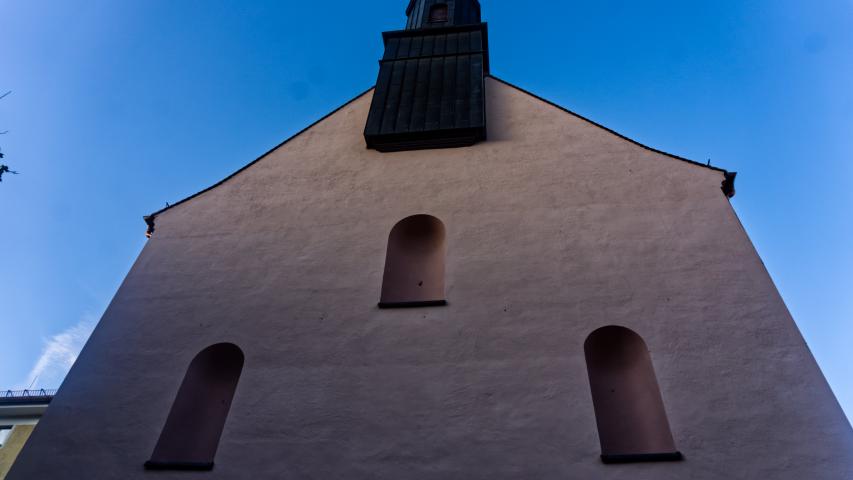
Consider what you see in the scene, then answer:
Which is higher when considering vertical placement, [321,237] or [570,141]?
[570,141]

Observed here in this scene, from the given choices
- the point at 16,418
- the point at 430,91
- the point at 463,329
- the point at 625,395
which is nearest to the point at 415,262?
the point at 463,329

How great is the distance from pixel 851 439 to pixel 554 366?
8.01 feet

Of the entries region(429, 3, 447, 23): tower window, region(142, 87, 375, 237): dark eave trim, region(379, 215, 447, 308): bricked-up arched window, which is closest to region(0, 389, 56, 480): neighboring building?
region(142, 87, 375, 237): dark eave trim

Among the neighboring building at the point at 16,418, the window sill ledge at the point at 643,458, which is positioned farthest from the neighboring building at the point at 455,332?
the neighboring building at the point at 16,418

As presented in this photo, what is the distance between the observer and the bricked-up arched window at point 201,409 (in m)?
6.14

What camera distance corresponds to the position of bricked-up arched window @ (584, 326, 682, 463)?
581cm

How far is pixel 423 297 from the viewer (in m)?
7.39

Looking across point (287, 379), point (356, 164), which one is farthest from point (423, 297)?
point (356, 164)

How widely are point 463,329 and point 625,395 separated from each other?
1715 millimetres

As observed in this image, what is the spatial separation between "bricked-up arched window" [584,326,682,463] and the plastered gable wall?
0.21 metres

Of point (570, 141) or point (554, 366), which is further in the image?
point (570, 141)

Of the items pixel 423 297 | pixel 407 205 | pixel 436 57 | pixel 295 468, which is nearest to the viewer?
pixel 295 468

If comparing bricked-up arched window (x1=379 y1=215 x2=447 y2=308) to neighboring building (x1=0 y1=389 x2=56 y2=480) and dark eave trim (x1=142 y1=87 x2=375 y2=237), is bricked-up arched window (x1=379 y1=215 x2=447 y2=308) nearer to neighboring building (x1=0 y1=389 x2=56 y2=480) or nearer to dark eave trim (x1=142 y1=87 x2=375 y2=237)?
dark eave trim (x1=142 y1=87 x2=375 y2=237)

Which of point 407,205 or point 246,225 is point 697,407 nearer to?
point 407,205
